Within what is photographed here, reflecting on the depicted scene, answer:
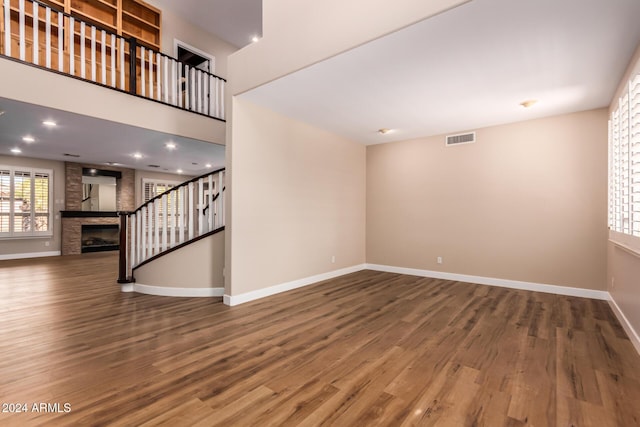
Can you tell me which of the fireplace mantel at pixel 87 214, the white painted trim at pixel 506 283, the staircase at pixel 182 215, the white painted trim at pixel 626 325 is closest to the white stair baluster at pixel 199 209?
the staircase at pixel 182 215

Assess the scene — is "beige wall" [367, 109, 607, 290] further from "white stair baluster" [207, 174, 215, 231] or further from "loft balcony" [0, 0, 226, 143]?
"loft balcony" [0, 0, 226, 143]

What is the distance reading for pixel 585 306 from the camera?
12.3 feet

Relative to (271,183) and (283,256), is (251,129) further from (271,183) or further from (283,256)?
(283,256)

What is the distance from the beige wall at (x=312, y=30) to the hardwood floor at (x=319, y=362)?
2664 millimetres

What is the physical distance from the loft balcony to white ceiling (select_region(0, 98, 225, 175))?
0.81 feet

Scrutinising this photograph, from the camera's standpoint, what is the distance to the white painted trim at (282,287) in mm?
3837

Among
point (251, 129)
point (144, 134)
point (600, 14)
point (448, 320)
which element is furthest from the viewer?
point (144, 134)

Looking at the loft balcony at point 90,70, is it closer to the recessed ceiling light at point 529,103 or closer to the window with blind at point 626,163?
the recessed ceiling light at point 529,103

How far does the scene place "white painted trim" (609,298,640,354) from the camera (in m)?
2.57

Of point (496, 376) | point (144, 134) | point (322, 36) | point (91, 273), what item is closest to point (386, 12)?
point (322, 36)

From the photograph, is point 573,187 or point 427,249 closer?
point 573,187

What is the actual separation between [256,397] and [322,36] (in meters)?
3.09

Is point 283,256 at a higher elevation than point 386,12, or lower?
lower

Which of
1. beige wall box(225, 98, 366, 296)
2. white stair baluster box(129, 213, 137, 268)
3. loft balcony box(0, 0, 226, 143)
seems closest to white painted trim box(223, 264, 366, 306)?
beige wall box(225, 98, 366, 296)
